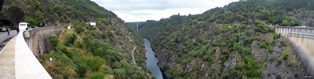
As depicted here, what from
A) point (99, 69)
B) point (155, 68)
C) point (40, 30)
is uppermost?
point (40, 30)

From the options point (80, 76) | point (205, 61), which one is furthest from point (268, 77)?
point (80, 76)

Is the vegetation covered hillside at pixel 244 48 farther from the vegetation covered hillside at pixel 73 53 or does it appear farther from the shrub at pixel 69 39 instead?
the shrub at pixel 69 39

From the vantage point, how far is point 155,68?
436 ft

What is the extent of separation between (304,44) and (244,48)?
48.7 ft

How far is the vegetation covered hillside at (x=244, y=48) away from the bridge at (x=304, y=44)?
109 centimetres

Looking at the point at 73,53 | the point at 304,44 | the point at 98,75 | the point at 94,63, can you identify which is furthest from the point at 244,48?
the point at 98,75

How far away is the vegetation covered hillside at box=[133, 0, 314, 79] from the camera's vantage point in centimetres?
8174

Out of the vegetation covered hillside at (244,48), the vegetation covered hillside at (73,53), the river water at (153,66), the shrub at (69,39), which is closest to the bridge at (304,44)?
the vegetation covered hillside at (244,48)

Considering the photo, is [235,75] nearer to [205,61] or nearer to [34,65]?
[205,61]

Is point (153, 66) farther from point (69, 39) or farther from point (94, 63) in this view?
point (94, 63)

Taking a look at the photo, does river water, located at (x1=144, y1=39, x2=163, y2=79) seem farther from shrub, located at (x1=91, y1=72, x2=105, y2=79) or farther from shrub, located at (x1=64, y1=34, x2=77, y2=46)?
shrub, located at (x1=91, y1=72, x2=105, y2=79)

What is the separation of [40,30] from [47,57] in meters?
→ 10.3

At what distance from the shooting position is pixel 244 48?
91.9 m

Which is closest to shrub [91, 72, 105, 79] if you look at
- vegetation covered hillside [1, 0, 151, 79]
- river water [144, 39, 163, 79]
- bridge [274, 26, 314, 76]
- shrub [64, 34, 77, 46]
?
vegetation covered hillside [1, 0, 151, 79]
